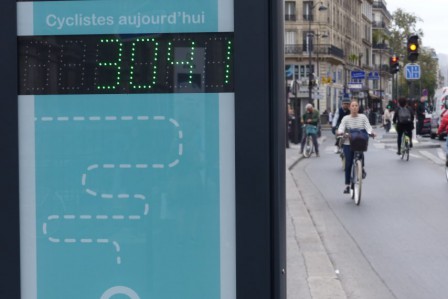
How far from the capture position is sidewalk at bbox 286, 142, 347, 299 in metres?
7.58

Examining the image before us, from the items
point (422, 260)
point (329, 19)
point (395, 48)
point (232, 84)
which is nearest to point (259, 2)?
point (232, 84)

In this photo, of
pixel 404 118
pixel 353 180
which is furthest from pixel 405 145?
pixel 353 180

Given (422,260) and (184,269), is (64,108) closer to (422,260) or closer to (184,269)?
(184,269)

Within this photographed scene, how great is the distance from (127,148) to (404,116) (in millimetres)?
22744

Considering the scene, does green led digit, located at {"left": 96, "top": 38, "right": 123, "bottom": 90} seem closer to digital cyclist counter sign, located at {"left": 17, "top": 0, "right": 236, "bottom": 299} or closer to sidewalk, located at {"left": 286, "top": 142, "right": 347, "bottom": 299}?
Result: digital cyclist counter sign, located at {"left": 17, "top": 0, "right": 236, "bottom": 299}

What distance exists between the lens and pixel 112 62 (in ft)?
9.70

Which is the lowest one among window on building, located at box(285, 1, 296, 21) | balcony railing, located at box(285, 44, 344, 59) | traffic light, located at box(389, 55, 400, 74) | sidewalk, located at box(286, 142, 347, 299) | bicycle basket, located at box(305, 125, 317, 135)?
sidewalk, located at box(286, 142, 347, 299)

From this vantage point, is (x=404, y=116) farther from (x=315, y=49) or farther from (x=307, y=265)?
(x=315, y=49)

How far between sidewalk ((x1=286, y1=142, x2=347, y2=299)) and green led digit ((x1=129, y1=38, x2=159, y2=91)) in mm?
4689

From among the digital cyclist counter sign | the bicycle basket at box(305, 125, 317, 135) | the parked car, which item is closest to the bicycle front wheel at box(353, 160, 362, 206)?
the digital cyclist counter sign

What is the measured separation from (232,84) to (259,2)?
0.27 metres

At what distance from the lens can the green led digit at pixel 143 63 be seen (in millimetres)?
2928

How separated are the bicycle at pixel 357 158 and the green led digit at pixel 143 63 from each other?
483 inches

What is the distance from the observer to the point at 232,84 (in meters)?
2.88
